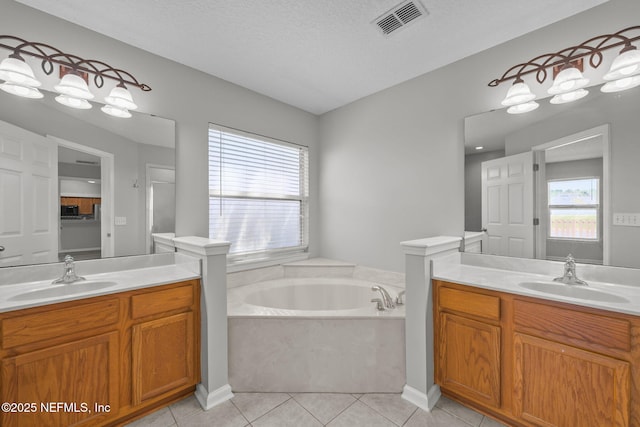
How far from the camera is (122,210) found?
191 centimetres

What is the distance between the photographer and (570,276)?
155 centimetres

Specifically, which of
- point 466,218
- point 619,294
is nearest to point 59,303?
point 466,218

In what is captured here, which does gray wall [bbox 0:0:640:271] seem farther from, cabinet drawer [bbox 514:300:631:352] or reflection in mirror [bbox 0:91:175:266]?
cabinet drawer [bbox 514:300:631:352]

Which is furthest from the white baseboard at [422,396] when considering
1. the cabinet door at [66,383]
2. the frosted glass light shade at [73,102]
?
the frosted glass light shade at [73,102]

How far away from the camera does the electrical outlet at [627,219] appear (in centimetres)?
150

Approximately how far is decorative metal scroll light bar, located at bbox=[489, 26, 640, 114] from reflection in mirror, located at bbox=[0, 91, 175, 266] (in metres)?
2.68

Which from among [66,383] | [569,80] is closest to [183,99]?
[66,383]

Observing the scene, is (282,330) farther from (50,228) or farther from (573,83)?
(573,83)

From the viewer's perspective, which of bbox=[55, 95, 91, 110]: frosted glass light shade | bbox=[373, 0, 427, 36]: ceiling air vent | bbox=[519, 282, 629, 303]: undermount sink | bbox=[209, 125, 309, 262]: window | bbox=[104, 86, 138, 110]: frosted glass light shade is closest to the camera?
bbox=[519, 282, 629, 303]: undermount sink

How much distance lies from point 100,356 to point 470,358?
7.08 ft

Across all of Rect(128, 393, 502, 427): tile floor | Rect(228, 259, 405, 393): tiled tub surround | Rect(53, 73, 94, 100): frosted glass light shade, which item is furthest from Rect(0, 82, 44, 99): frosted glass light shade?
Rect(128, 393, 502, 427): tile floor

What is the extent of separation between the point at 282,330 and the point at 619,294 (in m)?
1.95

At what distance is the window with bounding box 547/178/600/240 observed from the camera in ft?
5.33

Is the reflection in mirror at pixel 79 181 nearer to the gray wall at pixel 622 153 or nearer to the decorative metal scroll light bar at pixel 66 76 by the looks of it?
the decorative metal scroll light bar at pixel 66 76
